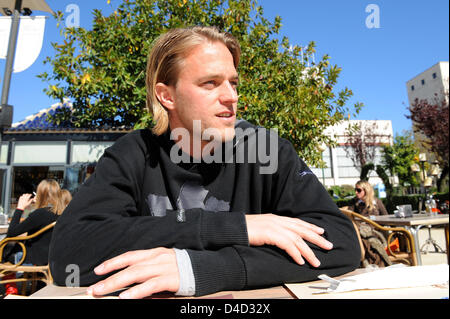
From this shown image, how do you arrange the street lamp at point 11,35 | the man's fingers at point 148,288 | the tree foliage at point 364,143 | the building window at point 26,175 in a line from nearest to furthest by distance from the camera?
the man's fingers at point 148,288 → the street lamp at point 11,35 → the building window at point 26,175 → the tree foliage at point 364,143

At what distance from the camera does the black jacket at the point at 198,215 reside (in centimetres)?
A: 81

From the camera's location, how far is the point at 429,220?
12.9 ft

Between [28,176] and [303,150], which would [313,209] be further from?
[28,176]

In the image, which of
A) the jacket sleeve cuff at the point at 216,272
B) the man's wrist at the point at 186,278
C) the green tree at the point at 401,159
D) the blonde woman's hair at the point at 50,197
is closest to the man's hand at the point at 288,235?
the jacket sleeve cuff at the point at 216,272

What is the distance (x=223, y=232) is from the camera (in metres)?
0.88

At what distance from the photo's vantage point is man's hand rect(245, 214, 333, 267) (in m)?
0.85

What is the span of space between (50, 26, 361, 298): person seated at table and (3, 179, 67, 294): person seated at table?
2923 millimetres

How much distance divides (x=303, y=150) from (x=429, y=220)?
3.87 meters

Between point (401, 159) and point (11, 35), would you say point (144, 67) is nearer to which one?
point (11, 35)

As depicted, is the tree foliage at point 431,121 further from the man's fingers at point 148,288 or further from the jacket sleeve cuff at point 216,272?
the man's fingers at point 148,288

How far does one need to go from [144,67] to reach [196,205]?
581 cm

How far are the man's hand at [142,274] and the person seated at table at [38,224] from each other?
331cm

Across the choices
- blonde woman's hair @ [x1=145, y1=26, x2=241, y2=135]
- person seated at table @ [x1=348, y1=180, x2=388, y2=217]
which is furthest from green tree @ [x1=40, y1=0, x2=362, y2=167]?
blonde woman's hair @ [x1=145, y1=26, x2=241, y2=135]

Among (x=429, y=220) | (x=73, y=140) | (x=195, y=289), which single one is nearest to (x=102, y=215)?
(x=195, y=289)
